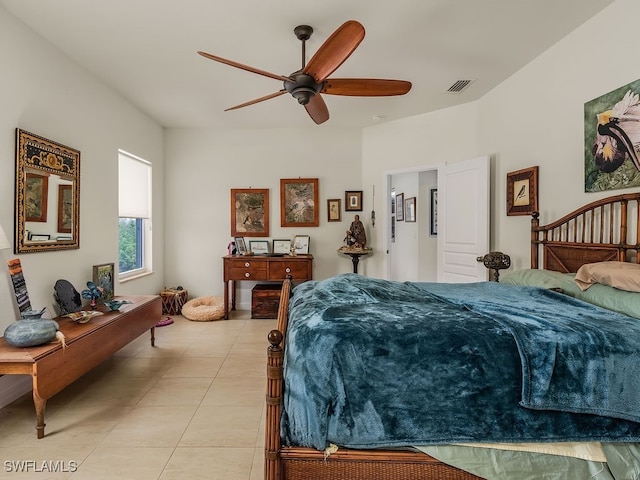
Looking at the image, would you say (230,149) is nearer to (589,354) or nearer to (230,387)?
(230,387)

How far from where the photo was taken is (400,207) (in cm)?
669

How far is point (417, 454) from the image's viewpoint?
1.40 m

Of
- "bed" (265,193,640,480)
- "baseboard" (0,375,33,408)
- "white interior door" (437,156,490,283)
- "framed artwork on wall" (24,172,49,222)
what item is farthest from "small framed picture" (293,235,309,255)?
"bed" (265,193,640,480)

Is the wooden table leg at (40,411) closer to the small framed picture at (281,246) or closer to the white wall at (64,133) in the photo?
the white wall at (64,133)

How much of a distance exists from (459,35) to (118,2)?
2476 mm

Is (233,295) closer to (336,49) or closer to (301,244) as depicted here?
(301,244)

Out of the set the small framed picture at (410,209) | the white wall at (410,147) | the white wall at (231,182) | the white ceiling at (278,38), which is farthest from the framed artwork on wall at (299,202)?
the small framed picture at (410,209)

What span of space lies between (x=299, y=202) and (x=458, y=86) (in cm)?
257

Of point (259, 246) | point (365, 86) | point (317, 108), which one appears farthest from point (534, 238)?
point (259, 246)

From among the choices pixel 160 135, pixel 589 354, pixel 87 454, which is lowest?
pixel 87 454

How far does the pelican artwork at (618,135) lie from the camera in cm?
219

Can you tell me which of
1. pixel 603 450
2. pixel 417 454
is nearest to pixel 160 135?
pixel 417 454

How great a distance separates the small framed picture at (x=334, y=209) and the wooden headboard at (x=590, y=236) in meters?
2.65

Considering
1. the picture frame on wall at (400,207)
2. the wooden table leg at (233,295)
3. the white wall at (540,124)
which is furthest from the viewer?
the picture frame on wall at (400,207)
